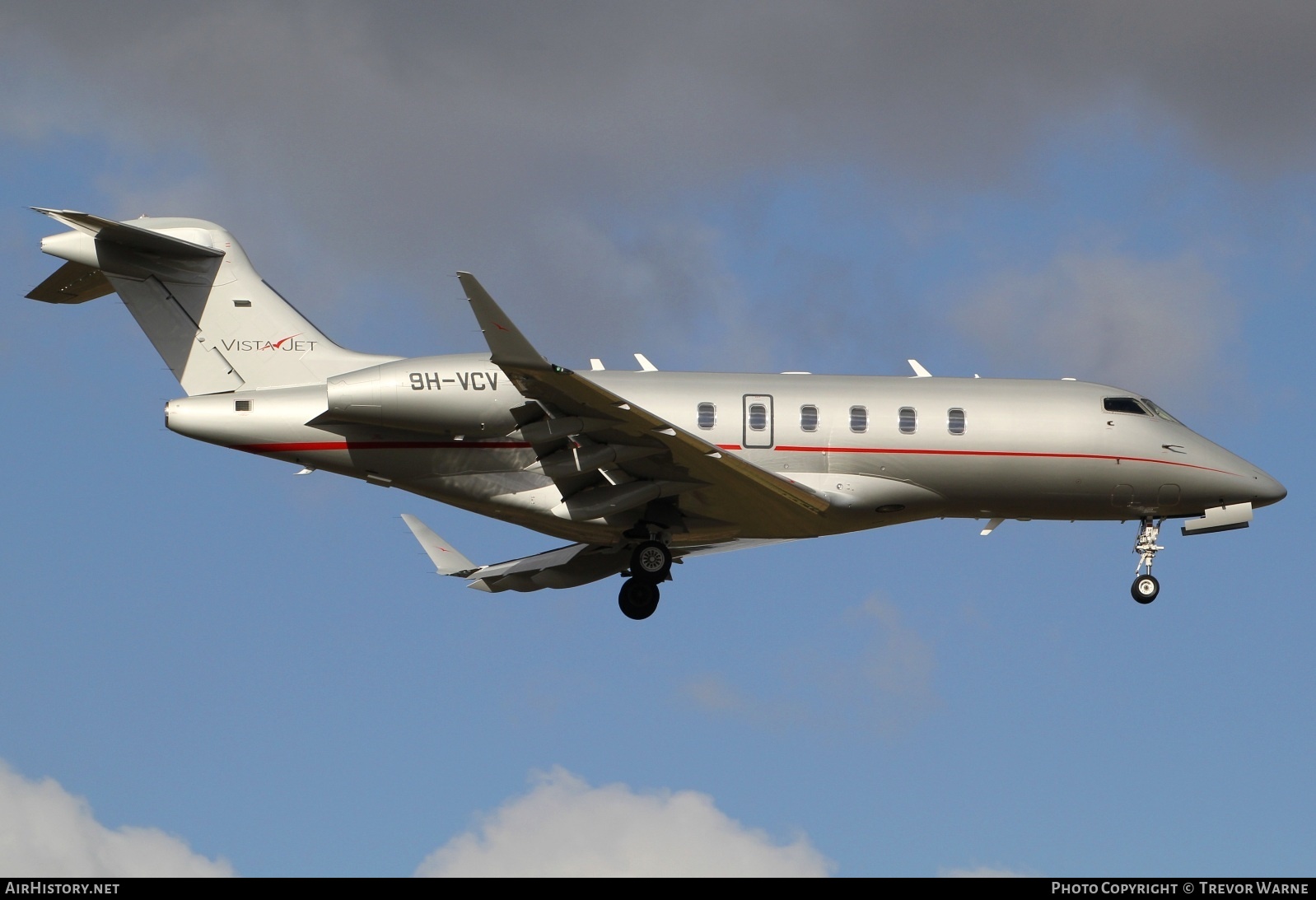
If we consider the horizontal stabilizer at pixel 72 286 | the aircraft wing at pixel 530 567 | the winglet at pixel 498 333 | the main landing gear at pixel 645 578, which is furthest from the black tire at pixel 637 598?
the horizontal stabilizer at pixel 72 286

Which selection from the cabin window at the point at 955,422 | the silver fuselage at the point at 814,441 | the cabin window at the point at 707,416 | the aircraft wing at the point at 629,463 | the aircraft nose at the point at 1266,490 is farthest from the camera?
the aircraft nose at the point at 1266,490

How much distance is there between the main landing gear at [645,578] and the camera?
26.5m

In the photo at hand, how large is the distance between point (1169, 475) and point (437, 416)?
12.6 metres

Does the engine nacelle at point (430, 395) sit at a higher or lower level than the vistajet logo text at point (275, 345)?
lower

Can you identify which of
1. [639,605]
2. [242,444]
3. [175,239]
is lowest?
[639,605]

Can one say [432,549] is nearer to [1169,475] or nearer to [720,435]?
[720,435]

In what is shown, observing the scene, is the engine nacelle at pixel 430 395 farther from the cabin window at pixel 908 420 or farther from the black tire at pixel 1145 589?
the black tire at pixel 1145 589

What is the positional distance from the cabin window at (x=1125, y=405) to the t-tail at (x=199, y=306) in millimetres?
12373

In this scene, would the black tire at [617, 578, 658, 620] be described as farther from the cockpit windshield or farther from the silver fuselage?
the cockpit windshield
